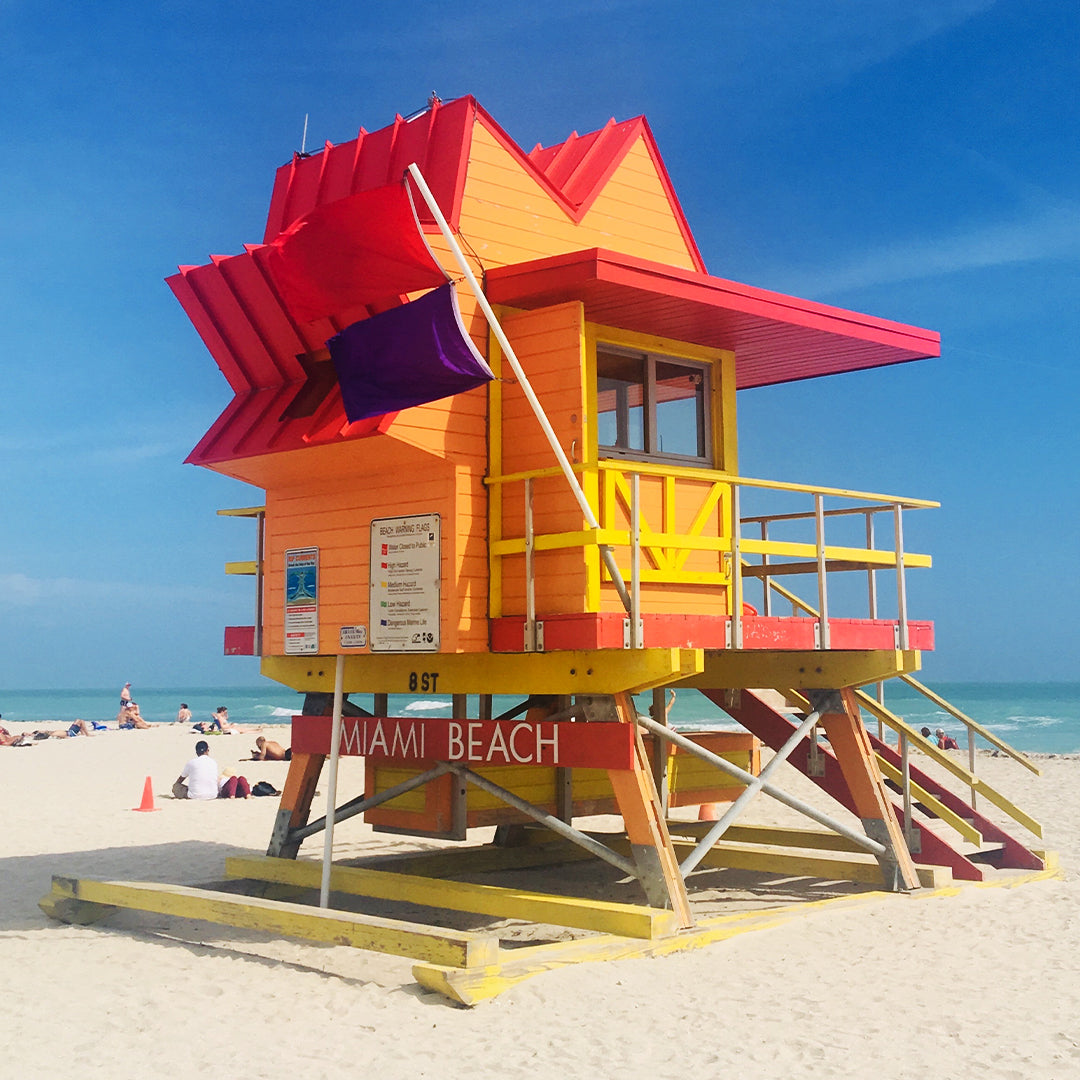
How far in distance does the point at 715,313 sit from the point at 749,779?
394cm

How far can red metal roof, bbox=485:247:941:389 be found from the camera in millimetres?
10531

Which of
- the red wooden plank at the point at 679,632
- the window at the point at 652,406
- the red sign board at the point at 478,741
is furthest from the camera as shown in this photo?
the window at the point at 652,406

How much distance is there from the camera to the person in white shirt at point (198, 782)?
22.8 m

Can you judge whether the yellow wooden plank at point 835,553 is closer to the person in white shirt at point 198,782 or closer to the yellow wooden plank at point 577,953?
the yellow wooden plank at point 577,953

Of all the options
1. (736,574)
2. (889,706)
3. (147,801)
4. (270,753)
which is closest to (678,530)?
(736,574)

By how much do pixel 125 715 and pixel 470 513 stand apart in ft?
136

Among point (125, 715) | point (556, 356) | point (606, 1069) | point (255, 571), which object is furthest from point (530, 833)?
point (125, 715)

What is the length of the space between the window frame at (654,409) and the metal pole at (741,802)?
262cm

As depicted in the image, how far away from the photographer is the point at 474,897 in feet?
35.8

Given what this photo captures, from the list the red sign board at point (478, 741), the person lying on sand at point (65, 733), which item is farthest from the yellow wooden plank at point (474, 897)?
the person lying on sand at point (65, 733)

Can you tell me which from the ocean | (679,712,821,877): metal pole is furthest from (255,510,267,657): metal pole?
the ocean

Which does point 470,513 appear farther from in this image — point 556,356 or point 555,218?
point 555,218

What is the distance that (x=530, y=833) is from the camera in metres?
15.3

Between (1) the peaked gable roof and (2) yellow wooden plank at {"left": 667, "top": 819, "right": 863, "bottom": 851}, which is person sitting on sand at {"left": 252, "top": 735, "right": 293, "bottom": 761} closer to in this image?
(2) yellow wooden plank at {"left": 667, "top": 819, "right": 863, "bottom": 851}
